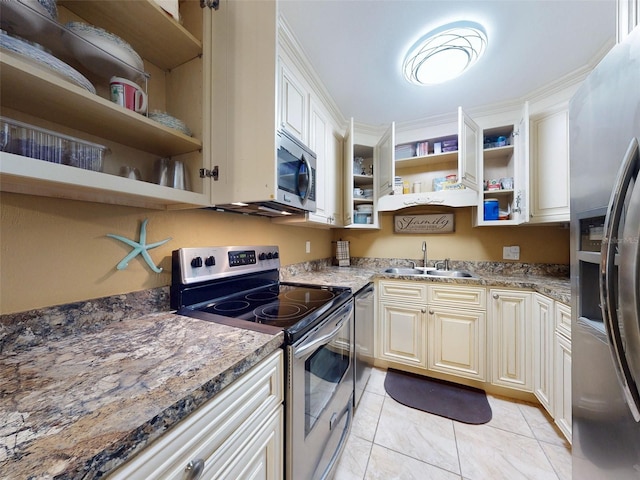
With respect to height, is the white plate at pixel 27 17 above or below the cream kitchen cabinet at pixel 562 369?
above

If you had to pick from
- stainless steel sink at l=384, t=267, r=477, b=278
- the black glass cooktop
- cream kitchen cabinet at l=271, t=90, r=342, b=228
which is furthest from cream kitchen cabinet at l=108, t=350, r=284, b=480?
stainless steel sink at l=384, t=267, r=477, b=278

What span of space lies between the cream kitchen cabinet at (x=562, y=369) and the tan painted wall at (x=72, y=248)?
2.05 m

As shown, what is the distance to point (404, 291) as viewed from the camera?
1.94 m

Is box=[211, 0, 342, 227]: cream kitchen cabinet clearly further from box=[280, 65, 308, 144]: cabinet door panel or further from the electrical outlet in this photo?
the electrical outlet

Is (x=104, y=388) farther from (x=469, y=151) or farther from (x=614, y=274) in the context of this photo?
Result: (x=469, y=151)

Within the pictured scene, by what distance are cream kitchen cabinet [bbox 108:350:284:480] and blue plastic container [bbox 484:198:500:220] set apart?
205 cm

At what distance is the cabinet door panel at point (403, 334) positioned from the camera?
190 cm

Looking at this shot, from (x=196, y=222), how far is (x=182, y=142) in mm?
413

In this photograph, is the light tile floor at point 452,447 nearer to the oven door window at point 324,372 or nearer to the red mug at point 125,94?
the oven door window at point 324,372

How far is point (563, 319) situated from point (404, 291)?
3.04 ft

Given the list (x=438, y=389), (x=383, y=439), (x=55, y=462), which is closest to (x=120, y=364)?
(x=55, y=462)

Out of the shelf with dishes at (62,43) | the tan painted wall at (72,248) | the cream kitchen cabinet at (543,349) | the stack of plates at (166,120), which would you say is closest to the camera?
the shelf with dishes at (62,43)

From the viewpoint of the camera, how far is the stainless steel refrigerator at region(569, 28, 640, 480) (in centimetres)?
58

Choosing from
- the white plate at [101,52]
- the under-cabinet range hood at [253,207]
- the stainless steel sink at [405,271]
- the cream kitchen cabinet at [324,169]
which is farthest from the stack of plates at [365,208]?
the white plate at [101,52]
